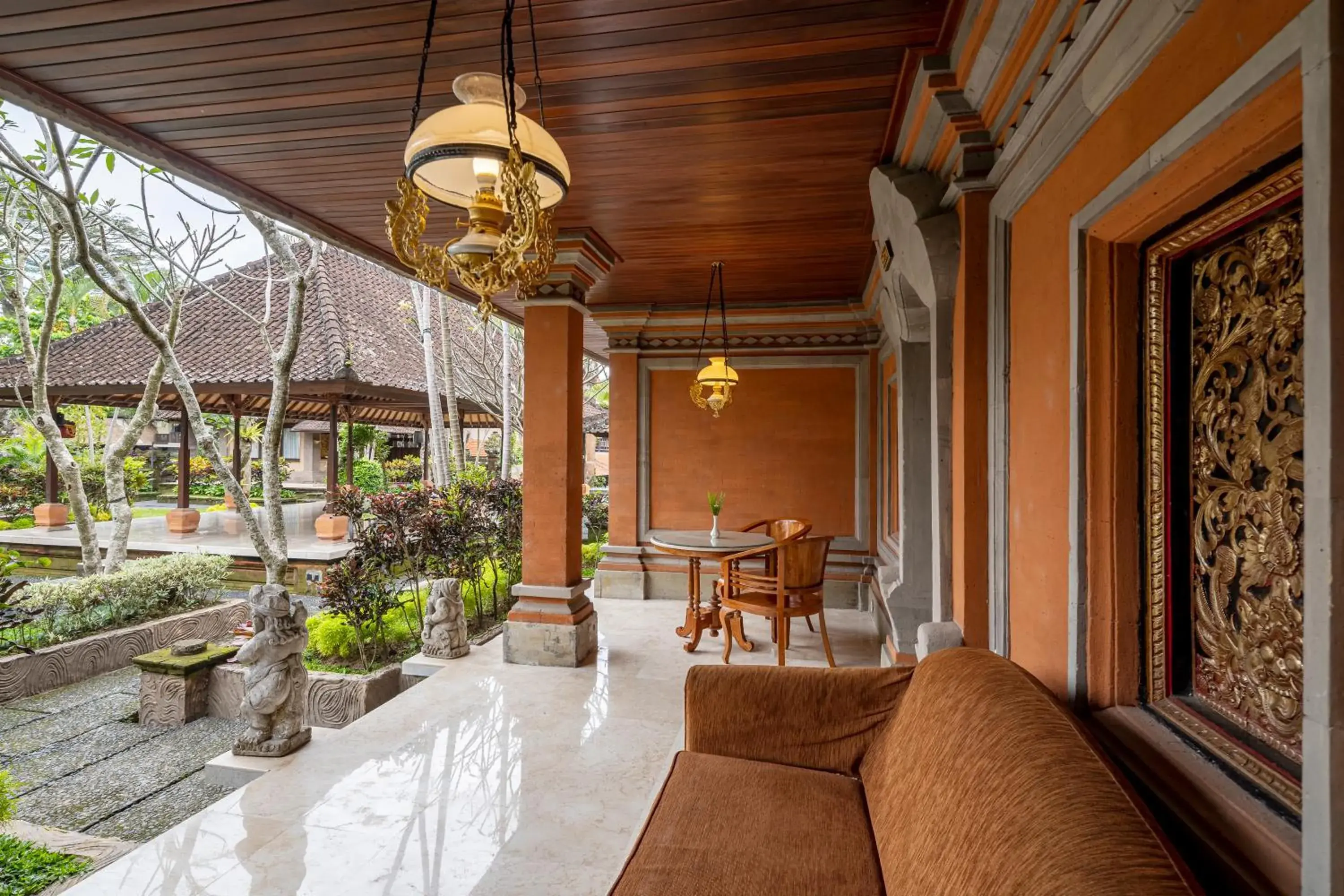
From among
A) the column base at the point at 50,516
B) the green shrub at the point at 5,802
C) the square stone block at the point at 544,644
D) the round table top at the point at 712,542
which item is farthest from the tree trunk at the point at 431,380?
the column base at the point at 50,516

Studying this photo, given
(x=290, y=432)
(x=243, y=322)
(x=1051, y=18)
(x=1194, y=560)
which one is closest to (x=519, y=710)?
(x=1194, y=560)

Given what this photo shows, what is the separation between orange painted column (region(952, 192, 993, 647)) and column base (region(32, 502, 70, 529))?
554 inches

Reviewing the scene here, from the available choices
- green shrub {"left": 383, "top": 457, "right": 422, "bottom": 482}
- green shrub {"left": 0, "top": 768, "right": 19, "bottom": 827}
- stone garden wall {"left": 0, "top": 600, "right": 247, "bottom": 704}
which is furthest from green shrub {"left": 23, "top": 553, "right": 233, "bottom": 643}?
→ green shrub {"left": 383, "top": 457, "right": 422, "bottom": 482}

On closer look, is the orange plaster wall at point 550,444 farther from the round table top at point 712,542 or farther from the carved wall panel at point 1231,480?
the carved wall panel at point 1231,480

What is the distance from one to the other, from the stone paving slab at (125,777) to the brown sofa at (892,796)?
3189 millimetres

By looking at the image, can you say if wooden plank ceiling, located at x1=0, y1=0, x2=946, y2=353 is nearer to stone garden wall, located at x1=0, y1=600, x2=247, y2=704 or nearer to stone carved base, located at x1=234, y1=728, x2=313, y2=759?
stone carved base, located at x1=234, y1=728, x2=313, y2=759

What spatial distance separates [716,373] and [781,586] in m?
1.83

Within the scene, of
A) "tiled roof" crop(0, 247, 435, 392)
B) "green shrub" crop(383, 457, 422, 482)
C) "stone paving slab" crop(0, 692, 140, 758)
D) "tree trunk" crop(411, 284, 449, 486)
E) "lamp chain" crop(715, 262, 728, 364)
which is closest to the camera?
"stone paving slab" crop(0, 692, 140, 758)

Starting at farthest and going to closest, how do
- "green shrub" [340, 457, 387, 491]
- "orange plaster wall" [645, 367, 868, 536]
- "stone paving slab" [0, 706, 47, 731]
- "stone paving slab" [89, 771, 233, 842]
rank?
1. "green shrub" [340, 457, 387, 491]
2. "orange plaster wall" [645, 367, 868, 536]
3. "stone paving slab" [0, 706, 47, 731]
4. "stone paving slab" [89, 771, 233, 842]

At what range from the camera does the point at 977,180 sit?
2146mm

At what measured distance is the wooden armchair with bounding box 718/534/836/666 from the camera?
3783 millimetres

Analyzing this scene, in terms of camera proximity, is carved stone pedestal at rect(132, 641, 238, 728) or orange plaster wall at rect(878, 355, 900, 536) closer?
carved stone pedestal at rect(132, 641, 238, 728)

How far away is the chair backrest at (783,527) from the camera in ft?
16.2

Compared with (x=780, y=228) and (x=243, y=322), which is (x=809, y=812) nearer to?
(x=780, y=228)
